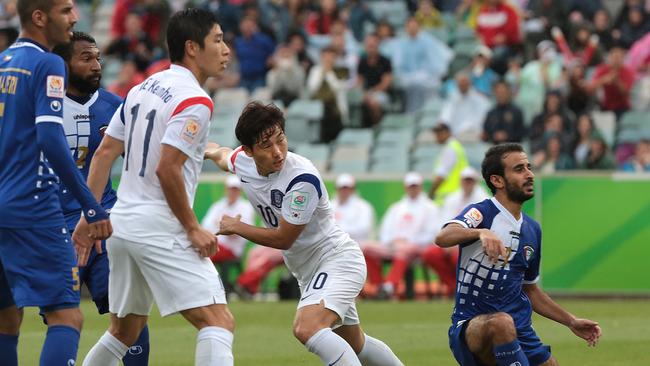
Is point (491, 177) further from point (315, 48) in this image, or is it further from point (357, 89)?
point (315, 48)

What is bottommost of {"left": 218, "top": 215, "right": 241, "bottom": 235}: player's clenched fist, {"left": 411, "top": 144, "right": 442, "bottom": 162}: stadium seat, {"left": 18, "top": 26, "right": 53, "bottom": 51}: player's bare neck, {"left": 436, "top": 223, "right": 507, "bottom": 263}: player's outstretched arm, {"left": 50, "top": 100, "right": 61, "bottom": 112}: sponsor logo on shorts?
{"left": 436, "top": 223, "right": 507, "bottom": 263}: player's outstretched arm

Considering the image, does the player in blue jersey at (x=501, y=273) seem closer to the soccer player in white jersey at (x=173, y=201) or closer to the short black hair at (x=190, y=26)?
the soccer player in white jersey at (x=173, y=201)

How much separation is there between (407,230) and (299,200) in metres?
11.0

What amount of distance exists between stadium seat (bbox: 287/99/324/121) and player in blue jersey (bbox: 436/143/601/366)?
1294cm

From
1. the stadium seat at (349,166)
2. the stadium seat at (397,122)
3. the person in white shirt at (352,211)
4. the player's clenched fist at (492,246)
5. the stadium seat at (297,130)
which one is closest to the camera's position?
the player's clenched fist at (492,246)

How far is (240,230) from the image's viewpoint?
25.7 ft

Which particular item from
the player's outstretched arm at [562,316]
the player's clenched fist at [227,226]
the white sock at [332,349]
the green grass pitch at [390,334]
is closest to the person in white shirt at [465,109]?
the green grass pitch at [390,334]

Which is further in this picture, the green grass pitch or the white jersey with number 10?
the green grass pitch

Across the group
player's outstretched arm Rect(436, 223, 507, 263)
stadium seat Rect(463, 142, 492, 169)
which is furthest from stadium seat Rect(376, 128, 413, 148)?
player's outstretched arm Rect(436, 223, 507, 263)

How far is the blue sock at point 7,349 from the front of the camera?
760 cm

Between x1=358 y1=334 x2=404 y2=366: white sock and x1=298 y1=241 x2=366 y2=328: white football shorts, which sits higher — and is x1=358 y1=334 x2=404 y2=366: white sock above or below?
below

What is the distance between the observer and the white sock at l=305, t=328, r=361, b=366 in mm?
7910

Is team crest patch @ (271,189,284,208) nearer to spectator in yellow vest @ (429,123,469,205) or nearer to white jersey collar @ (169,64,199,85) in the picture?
white jersey collar @ (169,64,199,85)

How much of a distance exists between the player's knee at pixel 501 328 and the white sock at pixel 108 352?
2250 millimetres
